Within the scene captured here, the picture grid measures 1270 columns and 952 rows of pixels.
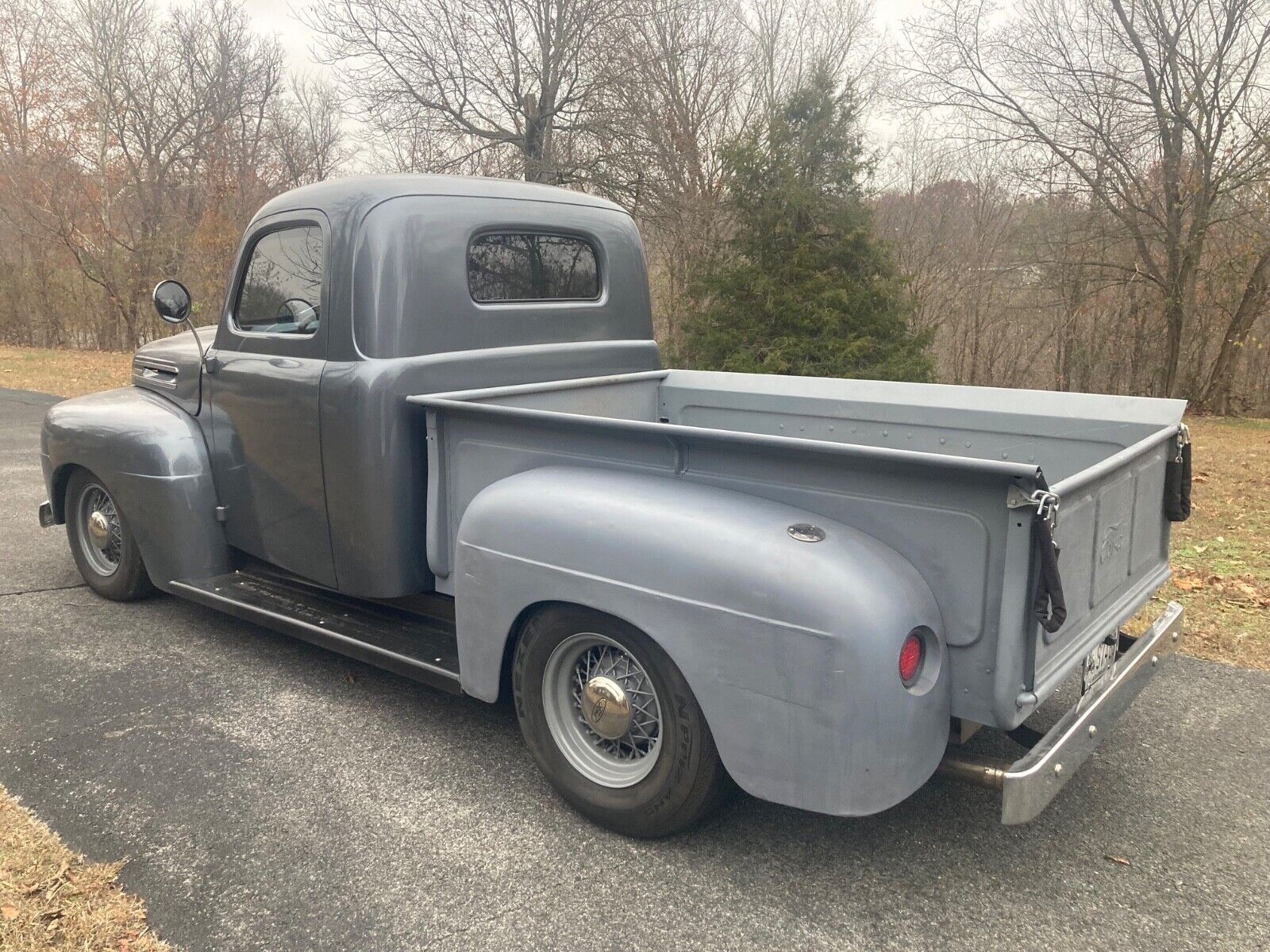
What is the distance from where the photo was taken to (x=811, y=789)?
239 centimetres

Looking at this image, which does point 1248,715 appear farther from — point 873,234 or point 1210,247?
point 1210,247

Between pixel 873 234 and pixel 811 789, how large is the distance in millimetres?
9979

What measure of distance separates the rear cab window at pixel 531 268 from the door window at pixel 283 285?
2.08ft

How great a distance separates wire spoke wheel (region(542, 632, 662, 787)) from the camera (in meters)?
2.82

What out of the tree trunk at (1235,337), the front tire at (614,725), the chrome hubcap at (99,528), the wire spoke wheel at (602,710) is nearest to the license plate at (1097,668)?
the front tire at (614,725)

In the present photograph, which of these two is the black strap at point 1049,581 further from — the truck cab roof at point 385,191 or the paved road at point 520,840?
the truck cab roof at point 385,191

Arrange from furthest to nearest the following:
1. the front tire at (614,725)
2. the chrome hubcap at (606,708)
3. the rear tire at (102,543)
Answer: the rear tire at (102,543)
the chrome hubcap at (606,708)
the front tire at (614,725)

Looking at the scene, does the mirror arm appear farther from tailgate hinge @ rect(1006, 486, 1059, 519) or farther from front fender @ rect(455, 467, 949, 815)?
tailgate hinge @ rect(1006, 486, 1059, 519)

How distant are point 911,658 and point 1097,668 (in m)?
0.95

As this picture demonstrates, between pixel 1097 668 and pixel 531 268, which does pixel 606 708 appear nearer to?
pixel 1097 668

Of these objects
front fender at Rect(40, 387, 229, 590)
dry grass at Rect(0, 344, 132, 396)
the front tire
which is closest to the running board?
front fender at Rect(40, 387, 229, 590)

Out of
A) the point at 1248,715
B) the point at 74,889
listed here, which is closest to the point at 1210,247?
the point at 1248,715

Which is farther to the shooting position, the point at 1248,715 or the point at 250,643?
the point at 250,643

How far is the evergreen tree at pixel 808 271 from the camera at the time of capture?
35.3 feet
